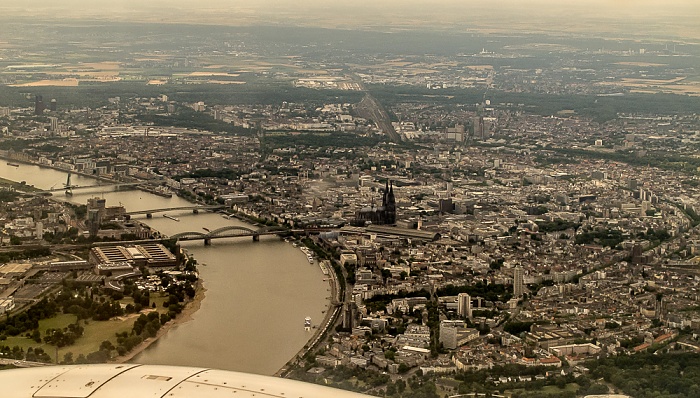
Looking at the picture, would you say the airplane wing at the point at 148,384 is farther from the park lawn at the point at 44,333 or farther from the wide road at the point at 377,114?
the wide road at the point at 377,114

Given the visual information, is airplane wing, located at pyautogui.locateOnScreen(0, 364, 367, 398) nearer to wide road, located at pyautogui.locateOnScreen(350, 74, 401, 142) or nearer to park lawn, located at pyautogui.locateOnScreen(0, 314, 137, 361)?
park lawn, located at pyautogui.locateOnScreen(0, 314, 137, 361)

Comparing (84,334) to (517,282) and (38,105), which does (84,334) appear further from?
(38,105)

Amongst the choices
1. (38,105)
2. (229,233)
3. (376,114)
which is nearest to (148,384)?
(229,233)

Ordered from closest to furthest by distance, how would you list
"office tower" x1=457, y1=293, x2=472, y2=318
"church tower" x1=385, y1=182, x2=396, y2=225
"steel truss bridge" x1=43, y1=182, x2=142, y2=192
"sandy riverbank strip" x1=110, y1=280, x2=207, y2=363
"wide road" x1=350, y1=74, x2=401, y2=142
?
"sandy riverbank strip" x1=110, y1=280, x2=207, y2=363, "office tower" x1=457, y1=293, x2=472, y2=318, "church tower" x1=385, y1=182, x2=396, y2=225, "steel truss bridge" x1=43, y1=182, x2=142, y2=192, "wide road" x1=350, y1=74, x2=401, y2=142

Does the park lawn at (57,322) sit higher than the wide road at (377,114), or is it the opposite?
the park lawn at (57,322)

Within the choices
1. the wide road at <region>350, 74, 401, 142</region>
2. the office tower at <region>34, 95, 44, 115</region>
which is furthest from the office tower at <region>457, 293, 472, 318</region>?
the office tower at <region>34, 95, 44, 115</region>

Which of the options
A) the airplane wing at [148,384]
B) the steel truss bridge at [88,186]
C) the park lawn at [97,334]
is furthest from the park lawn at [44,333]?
the steel truss bridge at [88,186]
